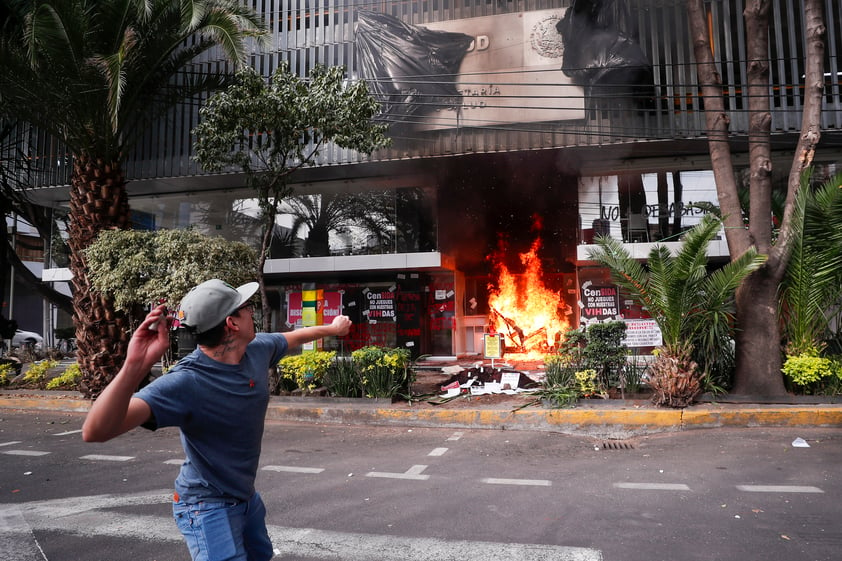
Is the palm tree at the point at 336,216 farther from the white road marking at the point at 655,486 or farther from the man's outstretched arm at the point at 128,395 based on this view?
the man's outstretched arm at the point at 128,395

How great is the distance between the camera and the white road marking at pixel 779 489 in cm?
445

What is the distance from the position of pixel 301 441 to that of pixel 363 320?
35.1 feet

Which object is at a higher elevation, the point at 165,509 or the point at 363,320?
the point at 363,320

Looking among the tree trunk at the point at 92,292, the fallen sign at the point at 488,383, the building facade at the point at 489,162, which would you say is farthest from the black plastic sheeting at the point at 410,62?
the fallen sign at the point at 488,383

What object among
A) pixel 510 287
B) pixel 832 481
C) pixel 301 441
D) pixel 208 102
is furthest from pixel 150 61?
pixel 510 287

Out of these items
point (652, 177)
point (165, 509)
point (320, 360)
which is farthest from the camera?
point (652, 177)

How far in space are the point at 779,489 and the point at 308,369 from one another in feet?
Answer: 21.8

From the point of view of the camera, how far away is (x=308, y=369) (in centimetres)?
916

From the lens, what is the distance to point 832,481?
4.69 metres

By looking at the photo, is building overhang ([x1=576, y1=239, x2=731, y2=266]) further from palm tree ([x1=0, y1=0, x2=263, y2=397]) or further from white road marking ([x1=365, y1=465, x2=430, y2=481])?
white road marking ([x1=365, y1=465, x2=430, y2=481])

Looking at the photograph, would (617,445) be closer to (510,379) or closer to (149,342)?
(510,379)

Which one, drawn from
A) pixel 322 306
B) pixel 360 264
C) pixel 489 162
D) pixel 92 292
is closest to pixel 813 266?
pixel 489 162

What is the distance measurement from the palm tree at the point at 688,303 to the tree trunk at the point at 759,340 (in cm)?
22

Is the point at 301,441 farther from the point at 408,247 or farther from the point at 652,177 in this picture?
the point at 652,177
